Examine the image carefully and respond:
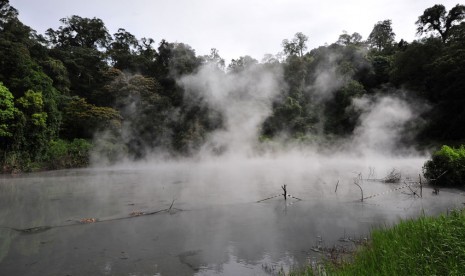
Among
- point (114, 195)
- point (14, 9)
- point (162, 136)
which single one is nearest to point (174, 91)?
point (162, 136)

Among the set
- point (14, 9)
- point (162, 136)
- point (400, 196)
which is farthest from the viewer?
point (162, 136)

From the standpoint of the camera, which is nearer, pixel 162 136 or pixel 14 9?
pixel 14 9

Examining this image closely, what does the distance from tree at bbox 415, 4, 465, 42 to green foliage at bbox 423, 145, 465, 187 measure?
20896 millimetres

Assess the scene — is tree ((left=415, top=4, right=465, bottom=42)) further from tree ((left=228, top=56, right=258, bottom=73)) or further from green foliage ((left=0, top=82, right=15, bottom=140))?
green foliage ((left=0, top=82, right=15, bottom=140))

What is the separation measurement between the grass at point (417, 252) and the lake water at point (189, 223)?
1.33 metres

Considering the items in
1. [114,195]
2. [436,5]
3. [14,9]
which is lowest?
[114,195]

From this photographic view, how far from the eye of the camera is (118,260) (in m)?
5.83

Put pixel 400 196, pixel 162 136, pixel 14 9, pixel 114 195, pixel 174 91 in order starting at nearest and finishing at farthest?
1. pixel 400 196
2. pixel 114 195
3. pixel 14 9
4. pixel 162 136
5. pixel 174 91

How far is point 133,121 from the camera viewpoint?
28094 mm

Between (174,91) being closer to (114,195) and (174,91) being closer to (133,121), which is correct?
(133,121)

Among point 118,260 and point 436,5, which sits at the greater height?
point 436,5

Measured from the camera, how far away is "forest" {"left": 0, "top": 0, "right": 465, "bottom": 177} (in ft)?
69.1

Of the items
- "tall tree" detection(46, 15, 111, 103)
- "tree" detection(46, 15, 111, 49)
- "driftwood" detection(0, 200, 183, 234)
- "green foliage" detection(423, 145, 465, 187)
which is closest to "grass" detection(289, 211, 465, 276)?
"driftwood" detection(0, 200, 183, 234)

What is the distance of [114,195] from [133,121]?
1704 cm
